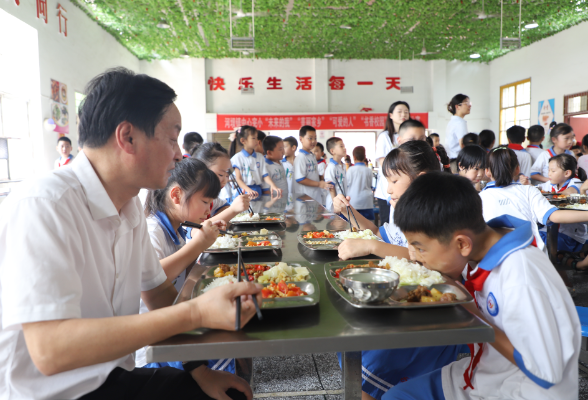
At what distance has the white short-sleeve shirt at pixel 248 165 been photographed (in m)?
5.23

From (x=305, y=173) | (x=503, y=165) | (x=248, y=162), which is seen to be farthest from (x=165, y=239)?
(x=305, y=173)

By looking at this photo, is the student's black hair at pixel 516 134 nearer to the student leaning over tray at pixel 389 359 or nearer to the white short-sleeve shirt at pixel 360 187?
the white short-sleeve shirt at pixel 360 187

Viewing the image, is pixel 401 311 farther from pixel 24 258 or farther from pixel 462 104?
pixel 462 104

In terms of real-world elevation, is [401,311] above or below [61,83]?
below

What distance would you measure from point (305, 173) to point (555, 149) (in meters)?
3.48

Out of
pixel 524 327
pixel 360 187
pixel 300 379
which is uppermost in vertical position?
pixel 360 187

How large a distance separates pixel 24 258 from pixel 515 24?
10.7 meters

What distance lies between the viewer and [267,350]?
894mm

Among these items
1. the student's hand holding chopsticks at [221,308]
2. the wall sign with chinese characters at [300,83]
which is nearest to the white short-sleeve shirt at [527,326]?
the student's hand holding chopsticks at [221,308]

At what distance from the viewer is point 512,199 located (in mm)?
2863

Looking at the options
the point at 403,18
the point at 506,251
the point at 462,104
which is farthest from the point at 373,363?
the point at 403,18

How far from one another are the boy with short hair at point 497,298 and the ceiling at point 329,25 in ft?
22.5

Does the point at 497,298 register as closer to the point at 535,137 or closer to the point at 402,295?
the point at 402,295

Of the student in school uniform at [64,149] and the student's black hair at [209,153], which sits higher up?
the student in school uniform at [64,149]
